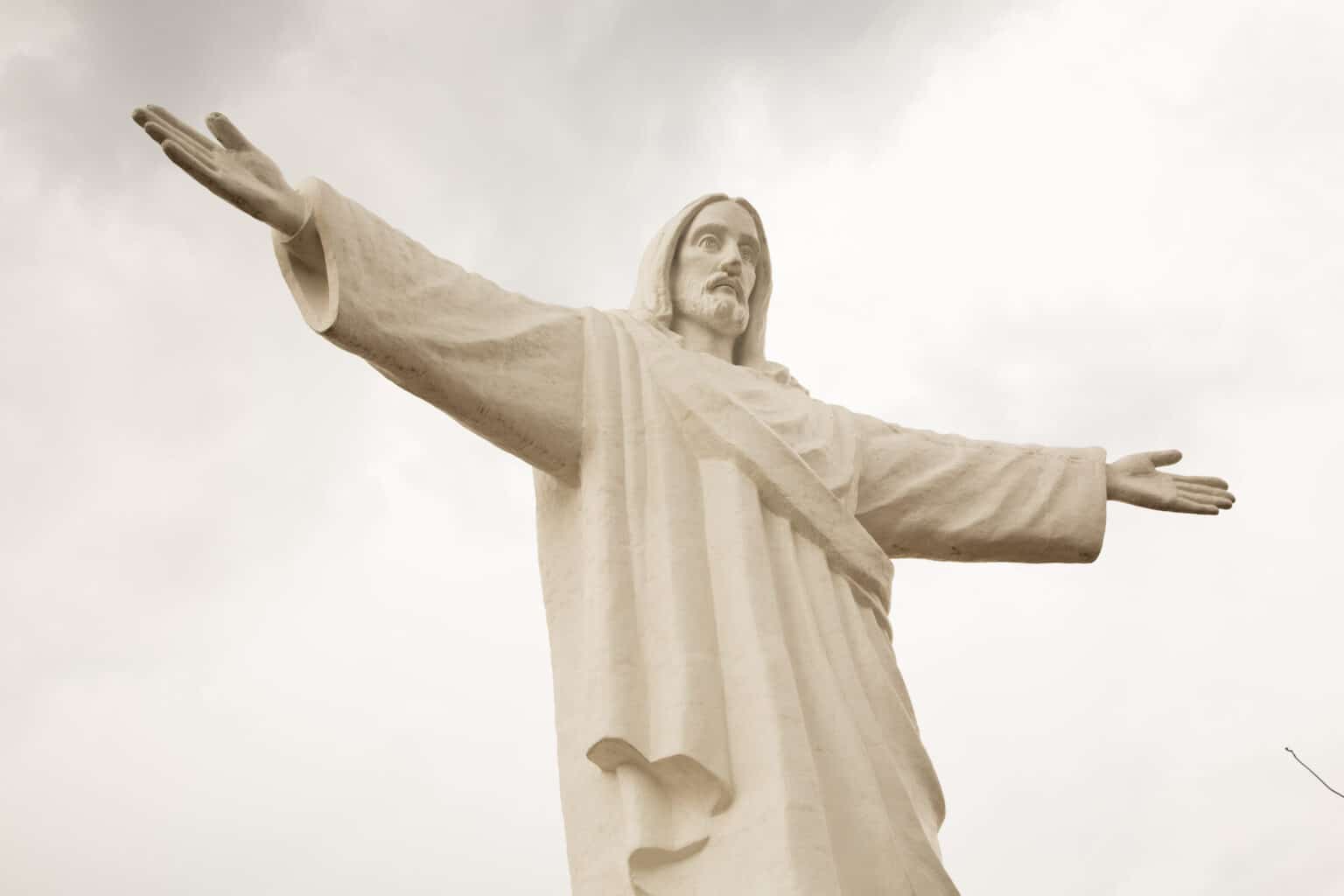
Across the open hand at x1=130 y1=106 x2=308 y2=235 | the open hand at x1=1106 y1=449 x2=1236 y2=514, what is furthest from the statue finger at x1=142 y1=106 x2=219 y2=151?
the open hand at x1=1106 y1=449 x2=1236 y2=514

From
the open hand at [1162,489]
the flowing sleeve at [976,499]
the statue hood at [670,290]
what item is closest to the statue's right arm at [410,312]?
the statue hood at [670,290]

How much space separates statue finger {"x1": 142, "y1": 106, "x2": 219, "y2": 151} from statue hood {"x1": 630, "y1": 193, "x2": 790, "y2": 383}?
7.64 ft

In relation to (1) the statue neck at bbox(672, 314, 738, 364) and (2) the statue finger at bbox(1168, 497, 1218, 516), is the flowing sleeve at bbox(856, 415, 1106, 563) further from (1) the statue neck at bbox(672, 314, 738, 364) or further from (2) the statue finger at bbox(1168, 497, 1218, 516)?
(1) the statue neck at bbox(672, 314, 738, 364)

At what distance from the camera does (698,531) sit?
6.88 m

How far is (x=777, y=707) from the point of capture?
6.19 metres

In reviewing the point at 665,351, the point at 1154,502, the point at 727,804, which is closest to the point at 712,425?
the point at 665,351

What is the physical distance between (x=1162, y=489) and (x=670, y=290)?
2547 mm

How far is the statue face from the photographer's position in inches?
320

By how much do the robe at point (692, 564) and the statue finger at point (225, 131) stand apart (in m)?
0.37

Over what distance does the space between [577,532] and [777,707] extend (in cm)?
134

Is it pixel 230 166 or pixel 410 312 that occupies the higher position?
pixel 230 166

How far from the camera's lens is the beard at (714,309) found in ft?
26.6

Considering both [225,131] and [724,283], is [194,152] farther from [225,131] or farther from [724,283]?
[724,283]

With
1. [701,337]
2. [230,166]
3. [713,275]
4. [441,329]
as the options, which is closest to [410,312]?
[441,329]
